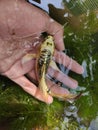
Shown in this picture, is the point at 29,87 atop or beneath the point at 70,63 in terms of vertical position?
beneath

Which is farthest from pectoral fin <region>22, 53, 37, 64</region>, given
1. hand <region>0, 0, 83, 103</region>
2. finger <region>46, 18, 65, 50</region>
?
finger <region>46, 18, 65, 50</region>


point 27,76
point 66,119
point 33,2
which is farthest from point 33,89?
point 33,2

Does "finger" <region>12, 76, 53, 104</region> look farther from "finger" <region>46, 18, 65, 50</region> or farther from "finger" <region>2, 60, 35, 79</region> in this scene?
"finger" <region>46, 18, 65, 50</region>

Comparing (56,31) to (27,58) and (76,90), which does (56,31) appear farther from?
(76,90)

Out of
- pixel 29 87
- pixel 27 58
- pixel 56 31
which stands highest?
pixel 56 31

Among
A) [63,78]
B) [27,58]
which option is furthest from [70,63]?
[27,58]

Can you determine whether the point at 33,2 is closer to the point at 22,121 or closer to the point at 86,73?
the point at 86,73
